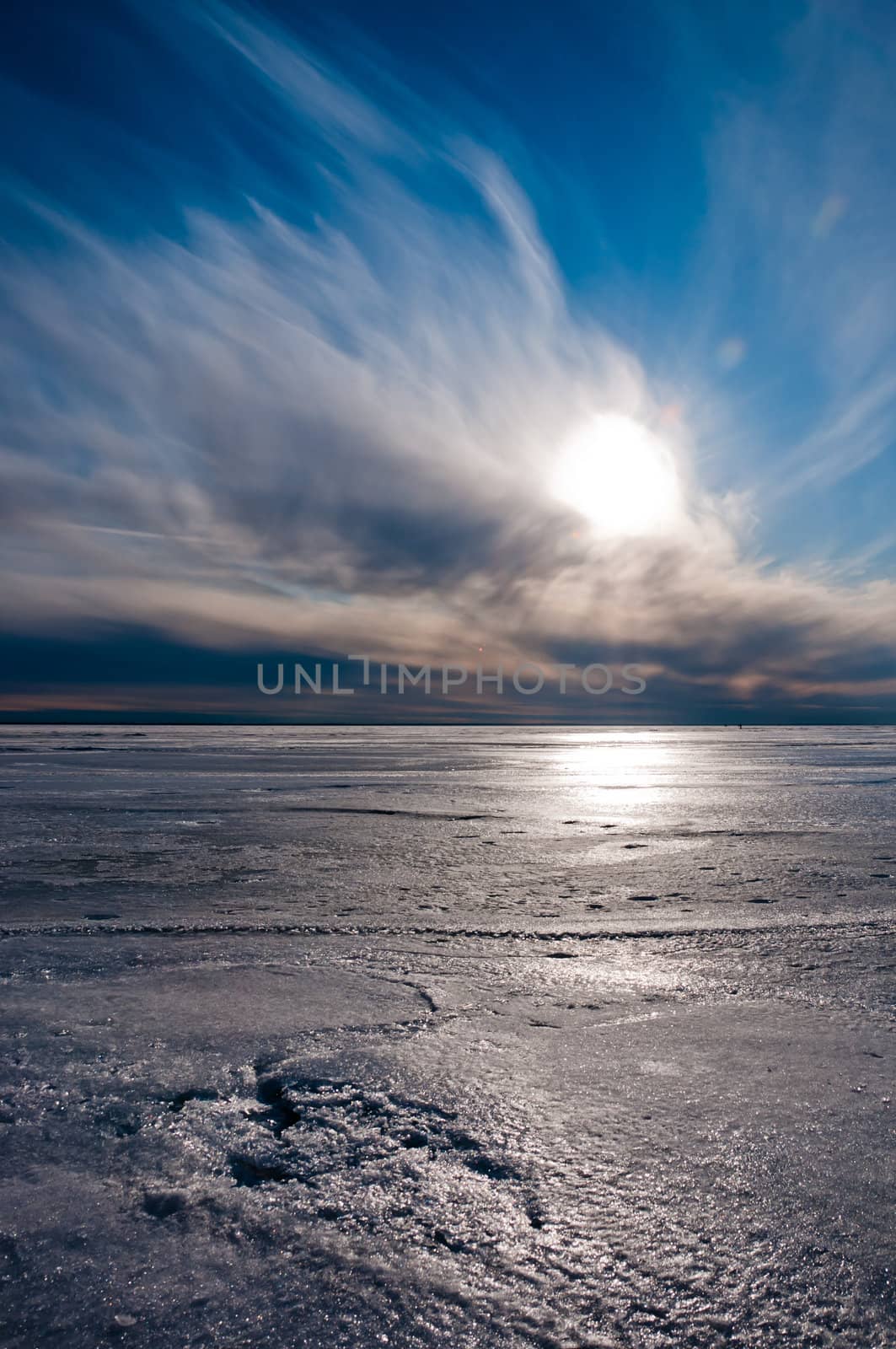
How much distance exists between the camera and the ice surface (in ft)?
4.33

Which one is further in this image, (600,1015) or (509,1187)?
(600,1015)

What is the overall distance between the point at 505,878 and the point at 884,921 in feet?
7.18

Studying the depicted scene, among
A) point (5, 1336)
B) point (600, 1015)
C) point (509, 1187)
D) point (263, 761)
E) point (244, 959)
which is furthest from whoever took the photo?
point (263, 761)

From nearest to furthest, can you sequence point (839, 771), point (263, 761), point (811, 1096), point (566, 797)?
point (811, 1096), point (566, 797), point (839, 771), point (263, 761)

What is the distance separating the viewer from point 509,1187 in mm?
1621

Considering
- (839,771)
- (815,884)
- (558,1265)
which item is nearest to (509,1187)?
(558,1265)

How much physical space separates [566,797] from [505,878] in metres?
5.92

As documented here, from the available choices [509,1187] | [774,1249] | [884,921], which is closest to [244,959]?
[509,1187]

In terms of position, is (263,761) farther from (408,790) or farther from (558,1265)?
(558,1265)

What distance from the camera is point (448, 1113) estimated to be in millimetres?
1920

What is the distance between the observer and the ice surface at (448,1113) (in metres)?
1.32

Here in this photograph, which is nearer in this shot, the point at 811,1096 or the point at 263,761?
the point at 811,1096

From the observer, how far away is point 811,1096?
6.61ft

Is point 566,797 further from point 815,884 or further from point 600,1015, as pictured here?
point 600,1015
